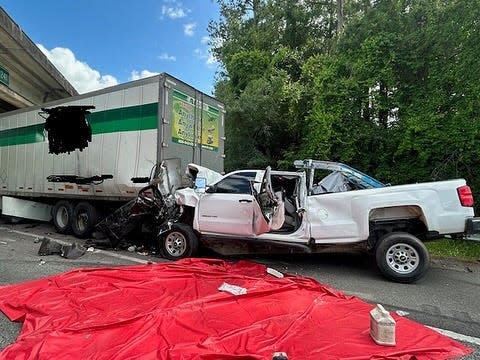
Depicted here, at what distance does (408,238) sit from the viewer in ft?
18.4

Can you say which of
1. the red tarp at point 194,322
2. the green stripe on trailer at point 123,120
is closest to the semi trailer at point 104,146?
the green stripe on trailer at point 123,120

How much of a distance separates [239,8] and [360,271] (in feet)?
73.3

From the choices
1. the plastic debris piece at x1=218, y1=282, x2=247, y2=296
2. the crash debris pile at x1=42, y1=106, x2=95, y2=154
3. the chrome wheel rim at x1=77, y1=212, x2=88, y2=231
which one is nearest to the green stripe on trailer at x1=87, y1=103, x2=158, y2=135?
the crash debris pile at x1=42, y1=106, x2=95, y2=154

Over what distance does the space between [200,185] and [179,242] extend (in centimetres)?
119

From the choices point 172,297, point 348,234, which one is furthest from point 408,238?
point 172,297

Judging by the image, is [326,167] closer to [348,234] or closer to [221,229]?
[348,234]

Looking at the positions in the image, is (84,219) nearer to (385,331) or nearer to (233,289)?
(233,289)

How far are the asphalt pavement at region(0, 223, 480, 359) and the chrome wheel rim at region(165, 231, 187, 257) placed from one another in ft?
1.05

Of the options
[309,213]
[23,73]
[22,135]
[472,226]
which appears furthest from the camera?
[23,73]

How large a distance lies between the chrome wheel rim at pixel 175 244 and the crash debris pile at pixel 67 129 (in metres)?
3.93

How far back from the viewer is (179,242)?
7086 mm

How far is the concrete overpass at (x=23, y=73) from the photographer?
1059 centimetres

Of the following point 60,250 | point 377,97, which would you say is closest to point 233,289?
point 60,250

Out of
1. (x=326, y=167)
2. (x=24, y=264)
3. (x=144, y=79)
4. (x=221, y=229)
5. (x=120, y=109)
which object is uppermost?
(x=144, y=79)
